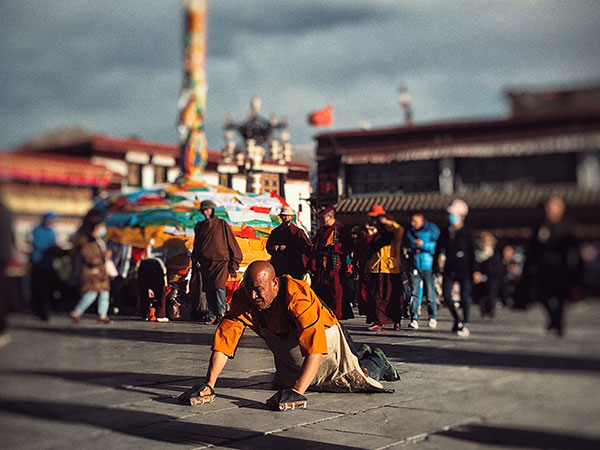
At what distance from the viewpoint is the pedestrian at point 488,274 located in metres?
2.16

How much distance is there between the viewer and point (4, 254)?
7.05ft

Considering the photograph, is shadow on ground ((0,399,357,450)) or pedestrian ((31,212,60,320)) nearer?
pedestrian ((31,212,60,320))

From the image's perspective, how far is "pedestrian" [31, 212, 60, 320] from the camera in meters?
2.35

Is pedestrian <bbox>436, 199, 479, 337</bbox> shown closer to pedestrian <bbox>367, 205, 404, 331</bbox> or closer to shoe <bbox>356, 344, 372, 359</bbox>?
pedestrian <bbox>367, 205, 404, 331</bbox>

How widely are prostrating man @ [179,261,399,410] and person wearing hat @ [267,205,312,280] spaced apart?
0.12 metres

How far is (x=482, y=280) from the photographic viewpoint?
2.37 meters

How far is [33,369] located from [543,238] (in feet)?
4.72

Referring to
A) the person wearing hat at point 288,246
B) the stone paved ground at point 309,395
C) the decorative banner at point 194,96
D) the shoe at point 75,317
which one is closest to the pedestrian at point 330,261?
the person wearing hat at point 288,246

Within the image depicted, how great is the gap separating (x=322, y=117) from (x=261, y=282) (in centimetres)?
100

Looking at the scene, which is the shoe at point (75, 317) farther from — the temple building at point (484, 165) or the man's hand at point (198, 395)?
the man's hand at point (198, 395)

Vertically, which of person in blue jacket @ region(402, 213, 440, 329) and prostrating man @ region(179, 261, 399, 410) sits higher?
person in blue jacket @ region(402, 213, 440, 329)

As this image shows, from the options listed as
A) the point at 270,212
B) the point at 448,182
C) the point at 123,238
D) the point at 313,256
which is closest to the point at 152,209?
the point at 123,238

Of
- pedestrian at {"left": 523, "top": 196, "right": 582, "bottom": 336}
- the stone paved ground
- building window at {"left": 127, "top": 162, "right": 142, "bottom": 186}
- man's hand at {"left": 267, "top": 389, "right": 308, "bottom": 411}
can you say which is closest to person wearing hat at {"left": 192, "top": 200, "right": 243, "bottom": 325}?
the stone paved ground

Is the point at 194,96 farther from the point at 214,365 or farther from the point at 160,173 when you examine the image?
the point at 214,365
